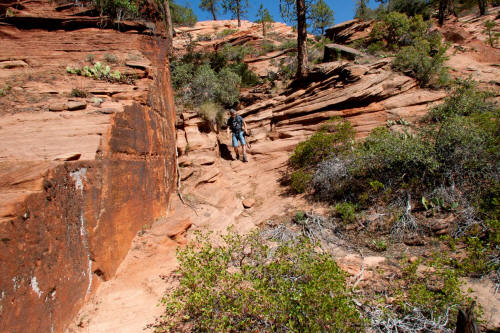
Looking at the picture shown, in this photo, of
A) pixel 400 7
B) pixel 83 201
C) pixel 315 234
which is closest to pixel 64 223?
pixel 83 201

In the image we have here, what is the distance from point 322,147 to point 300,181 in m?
1.21

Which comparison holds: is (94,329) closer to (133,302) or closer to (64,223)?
(133,302)

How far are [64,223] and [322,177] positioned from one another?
5.13 metres

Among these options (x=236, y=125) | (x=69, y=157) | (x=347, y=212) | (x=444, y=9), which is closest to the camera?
(x=69, y=157)

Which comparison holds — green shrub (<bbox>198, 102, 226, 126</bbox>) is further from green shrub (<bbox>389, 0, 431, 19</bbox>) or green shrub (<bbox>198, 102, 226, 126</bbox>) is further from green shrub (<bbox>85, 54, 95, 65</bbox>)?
green shrub (<bbox>389, 0, 431, 19</bbox>)

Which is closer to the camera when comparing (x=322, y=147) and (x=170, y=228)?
(x=170, y=228)

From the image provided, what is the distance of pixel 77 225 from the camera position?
10.2ft

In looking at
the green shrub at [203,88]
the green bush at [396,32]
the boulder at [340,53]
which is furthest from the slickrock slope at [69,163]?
the green bush at [396,32]

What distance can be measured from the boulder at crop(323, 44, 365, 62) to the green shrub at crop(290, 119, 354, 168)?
5.23 m

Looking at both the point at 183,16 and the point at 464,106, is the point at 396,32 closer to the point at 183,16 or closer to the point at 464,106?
the point at 464,106

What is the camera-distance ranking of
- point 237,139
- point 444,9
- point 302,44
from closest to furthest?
point 237,139, point 302,44, point 444,9

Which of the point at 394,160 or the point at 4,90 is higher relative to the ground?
the point at 4,90

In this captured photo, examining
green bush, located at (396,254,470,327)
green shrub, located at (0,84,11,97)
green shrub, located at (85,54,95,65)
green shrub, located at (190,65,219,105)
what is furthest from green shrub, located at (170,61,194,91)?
green bush, located at (396,254,470,327)

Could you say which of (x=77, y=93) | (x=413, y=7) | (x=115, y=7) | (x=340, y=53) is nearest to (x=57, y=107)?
(x=77, y=93)
